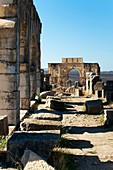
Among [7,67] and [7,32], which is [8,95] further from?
[7,32]

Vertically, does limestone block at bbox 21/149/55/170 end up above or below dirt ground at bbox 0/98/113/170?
above

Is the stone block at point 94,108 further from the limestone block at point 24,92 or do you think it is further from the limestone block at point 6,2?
the limestone block at point 6,2


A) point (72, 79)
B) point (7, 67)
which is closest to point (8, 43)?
point (7, 67)

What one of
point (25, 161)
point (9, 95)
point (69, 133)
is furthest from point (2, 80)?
point (25, 161)

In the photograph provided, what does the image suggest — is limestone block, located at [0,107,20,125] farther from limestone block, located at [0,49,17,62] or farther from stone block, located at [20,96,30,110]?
stone block, located at [20,96,30,110]

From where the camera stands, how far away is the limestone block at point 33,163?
4.04 m

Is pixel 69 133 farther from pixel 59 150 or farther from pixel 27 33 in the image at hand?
pixel 27 33

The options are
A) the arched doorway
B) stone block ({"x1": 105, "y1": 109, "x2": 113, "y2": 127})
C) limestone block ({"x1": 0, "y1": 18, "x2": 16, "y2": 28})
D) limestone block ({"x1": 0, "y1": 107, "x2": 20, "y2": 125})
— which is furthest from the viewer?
the arched doorway

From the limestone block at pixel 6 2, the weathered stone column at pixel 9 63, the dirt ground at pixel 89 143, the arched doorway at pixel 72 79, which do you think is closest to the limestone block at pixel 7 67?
the weathered stone column at pixel 9 63

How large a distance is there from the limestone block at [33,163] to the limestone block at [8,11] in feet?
16.1

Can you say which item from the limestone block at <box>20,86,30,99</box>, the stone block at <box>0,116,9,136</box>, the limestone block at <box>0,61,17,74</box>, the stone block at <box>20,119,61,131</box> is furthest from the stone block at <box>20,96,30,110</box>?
the stone block at <box>0,116,9,136</box>

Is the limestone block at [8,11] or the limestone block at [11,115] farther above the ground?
the limestone block at [8,11]

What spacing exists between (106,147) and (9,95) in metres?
3.10

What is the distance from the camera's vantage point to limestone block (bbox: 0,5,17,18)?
827 cm
